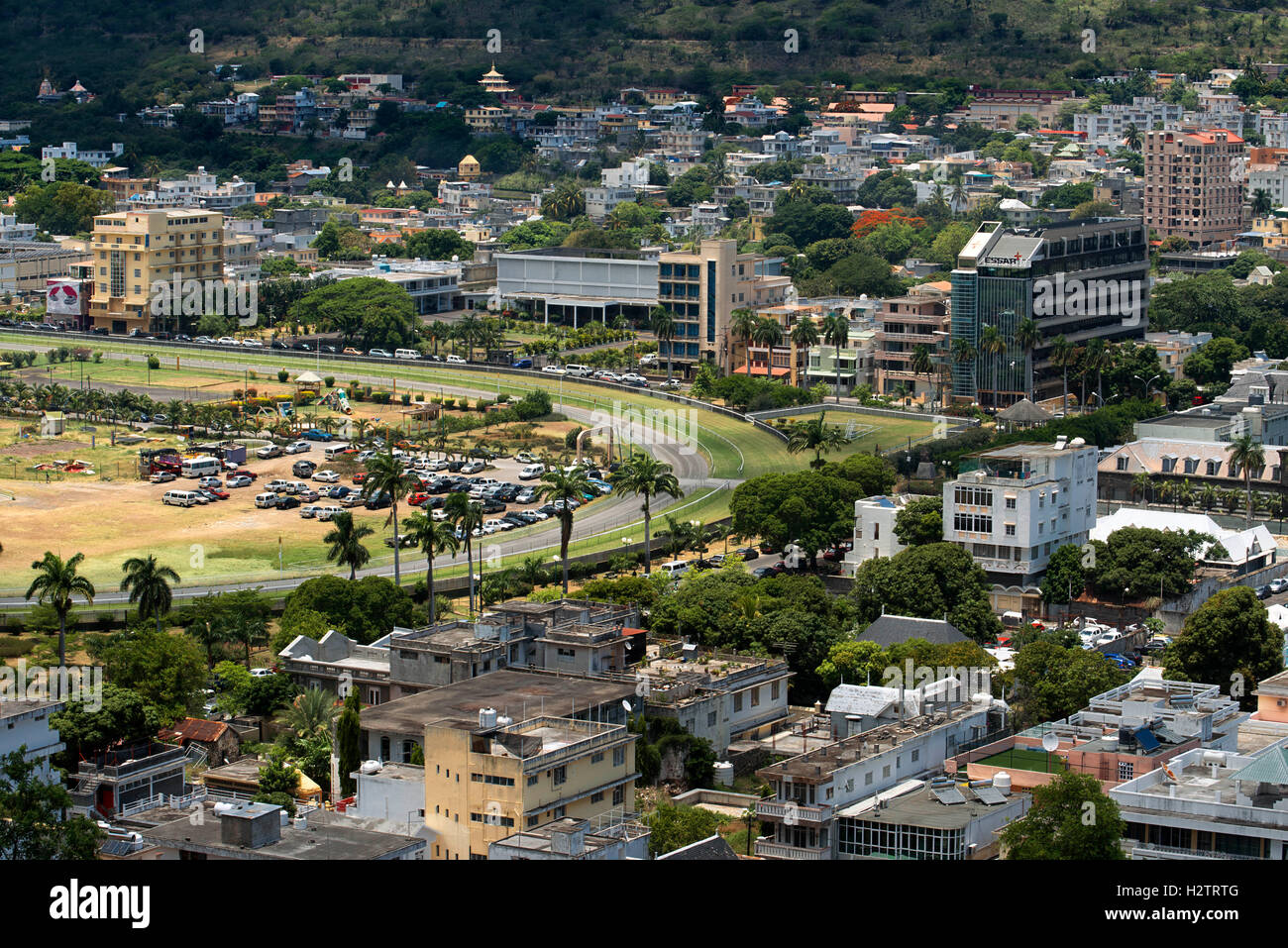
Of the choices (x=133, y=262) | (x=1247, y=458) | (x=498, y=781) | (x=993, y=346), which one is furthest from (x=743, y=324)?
(x=498, y=781)

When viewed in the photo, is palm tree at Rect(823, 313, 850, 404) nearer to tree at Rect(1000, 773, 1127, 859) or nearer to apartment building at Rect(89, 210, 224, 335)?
apartment building at Rect(89, 210, 224, 335)

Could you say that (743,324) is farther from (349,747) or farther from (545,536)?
(349,747)

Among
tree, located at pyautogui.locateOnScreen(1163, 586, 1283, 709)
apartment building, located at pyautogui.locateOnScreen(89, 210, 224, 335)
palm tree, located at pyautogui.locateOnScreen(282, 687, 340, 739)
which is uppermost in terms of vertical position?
apartment building, located at pyautogui.locateOnScreen(89, 210, 224, 335)

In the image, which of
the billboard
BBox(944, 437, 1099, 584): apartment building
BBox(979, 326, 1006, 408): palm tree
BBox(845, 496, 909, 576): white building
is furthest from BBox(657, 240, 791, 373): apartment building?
BBox(944, 437, 1099, 584): apartment building

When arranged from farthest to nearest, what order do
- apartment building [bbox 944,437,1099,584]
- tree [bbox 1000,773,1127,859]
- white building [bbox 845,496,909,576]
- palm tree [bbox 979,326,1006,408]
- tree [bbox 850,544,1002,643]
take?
1. palm tree [bbox 979,326,1006,408]
2. white building [bbox 845,496,909,576]
3. apartment building [bbox 944,437,1099,584]
4. tree [bbox 850,544,1002,643]
5. tree [bbox 1000,773,1127,859]

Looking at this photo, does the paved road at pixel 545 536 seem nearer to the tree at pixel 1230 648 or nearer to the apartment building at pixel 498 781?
the tree at pixel 1230 648

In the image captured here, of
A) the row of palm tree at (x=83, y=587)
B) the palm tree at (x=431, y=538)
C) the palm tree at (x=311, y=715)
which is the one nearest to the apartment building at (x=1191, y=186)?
the palm tree at (x=431, y=538)
